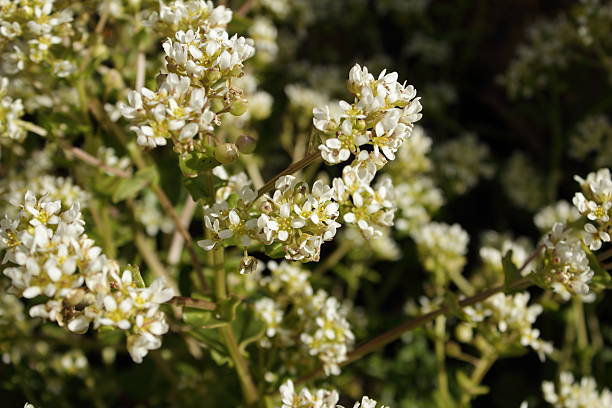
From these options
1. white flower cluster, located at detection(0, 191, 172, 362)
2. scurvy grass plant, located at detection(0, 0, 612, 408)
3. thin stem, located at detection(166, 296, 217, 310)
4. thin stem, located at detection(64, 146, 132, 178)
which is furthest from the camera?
thin stem, located at detection(64, 146, 132, 178)

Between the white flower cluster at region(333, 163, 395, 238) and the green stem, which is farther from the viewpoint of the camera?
the green stem

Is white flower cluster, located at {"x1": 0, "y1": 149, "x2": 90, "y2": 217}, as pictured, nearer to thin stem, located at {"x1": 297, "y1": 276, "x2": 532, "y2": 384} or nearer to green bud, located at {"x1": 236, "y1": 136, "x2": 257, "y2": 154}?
green bud, located at {"x1": 236, "y1": 136, "x2": 257, "y2": 154}

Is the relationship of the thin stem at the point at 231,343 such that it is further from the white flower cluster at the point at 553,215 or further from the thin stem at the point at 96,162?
the white flower cluster at the point at 553,215

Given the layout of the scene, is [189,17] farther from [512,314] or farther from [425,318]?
[512,314]

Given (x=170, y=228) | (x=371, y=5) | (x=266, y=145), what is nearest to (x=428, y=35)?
(x=371, y=5)

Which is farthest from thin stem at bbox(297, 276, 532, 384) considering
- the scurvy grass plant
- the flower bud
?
the flower bud

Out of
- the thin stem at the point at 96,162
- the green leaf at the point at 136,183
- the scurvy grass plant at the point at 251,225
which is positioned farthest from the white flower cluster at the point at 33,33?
the green leaf at the point at 136,183
